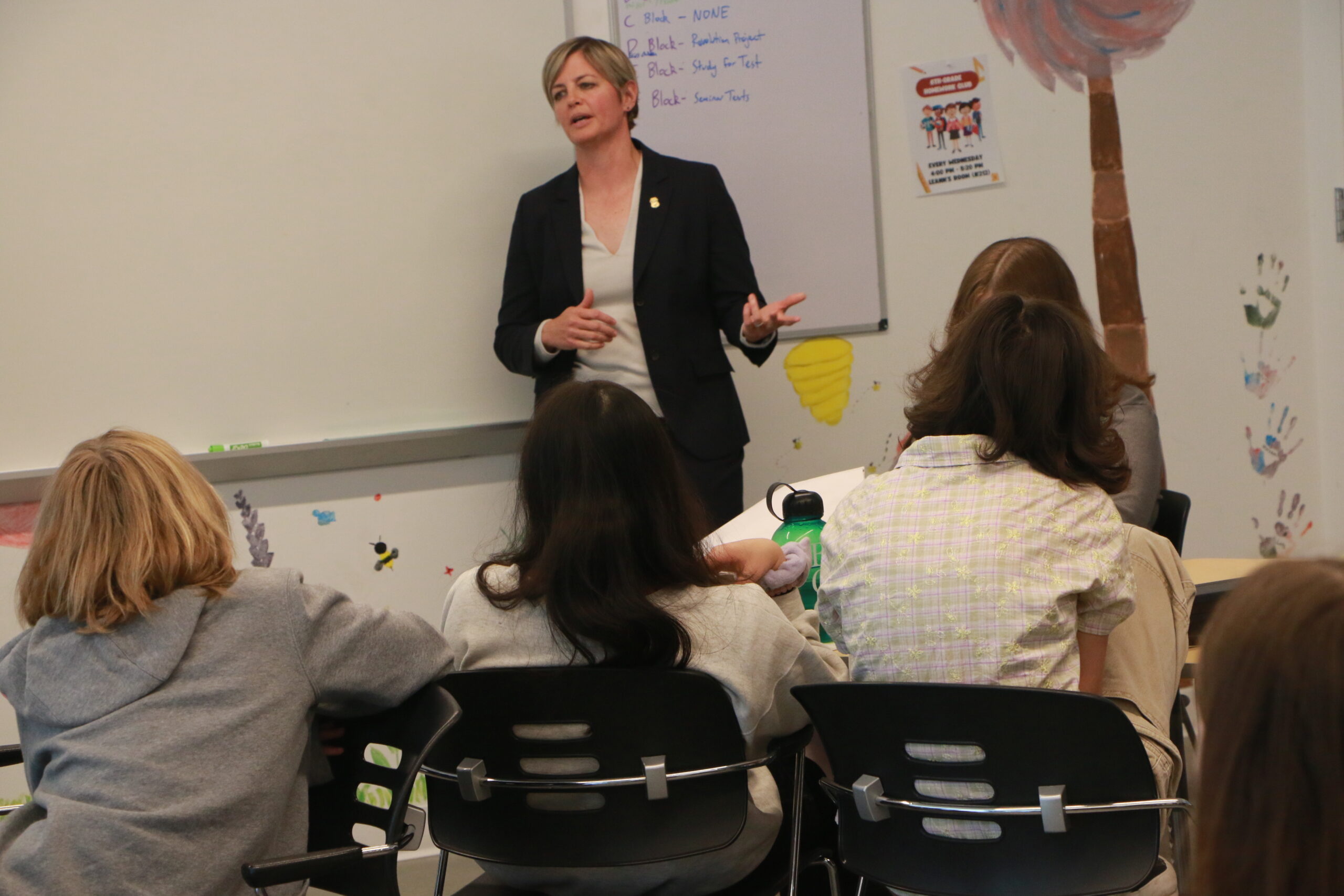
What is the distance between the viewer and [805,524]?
2.15 meters

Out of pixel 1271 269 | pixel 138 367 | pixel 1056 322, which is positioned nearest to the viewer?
pixel 1056 322

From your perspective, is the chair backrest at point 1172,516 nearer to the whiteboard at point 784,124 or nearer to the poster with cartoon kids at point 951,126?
the whiteboard at point 784,124

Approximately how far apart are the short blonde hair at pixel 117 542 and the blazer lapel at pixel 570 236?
67.0 inches

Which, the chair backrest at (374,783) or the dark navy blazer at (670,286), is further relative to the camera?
the dark navy blazer at (670,286)

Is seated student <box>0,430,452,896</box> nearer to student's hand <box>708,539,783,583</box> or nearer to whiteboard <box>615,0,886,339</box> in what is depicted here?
student's hand <box>708,539,783,583</box>

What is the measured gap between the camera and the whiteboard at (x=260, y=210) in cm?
299

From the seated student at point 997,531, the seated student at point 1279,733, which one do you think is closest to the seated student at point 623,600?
the seated student at point 997,531

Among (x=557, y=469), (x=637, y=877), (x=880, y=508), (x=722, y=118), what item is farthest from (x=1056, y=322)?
(x=722, y=118)

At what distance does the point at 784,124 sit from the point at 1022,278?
132cm

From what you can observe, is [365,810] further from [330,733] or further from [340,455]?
[340,455]

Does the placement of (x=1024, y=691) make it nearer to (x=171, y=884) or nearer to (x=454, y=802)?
(x=454, y=802)

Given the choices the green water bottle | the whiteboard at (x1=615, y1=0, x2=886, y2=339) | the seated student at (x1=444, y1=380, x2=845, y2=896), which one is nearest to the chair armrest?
the seated student at (x1=444, y1=380, x2=845, y2=896)

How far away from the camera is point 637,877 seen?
5.34 feet

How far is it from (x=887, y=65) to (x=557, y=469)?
2.45 metres
